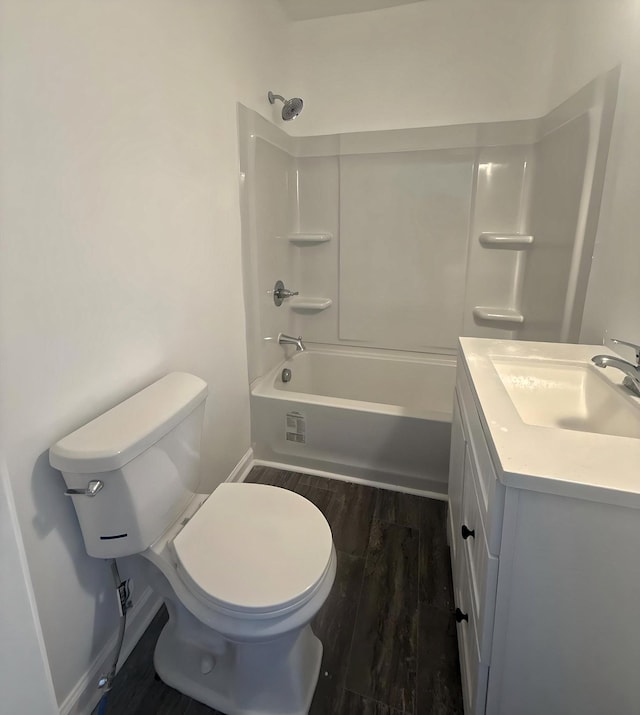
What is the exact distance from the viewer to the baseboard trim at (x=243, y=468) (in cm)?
199

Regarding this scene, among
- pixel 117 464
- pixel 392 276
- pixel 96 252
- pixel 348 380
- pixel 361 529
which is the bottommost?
pixel 361 529

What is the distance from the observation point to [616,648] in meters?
0.71

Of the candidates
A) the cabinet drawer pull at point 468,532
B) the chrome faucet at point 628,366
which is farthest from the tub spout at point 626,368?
the cabinet drawer pull at point 468,532

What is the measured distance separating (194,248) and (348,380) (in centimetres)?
146

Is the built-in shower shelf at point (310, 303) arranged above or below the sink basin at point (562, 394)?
above

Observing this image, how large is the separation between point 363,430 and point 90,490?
129 centimetres

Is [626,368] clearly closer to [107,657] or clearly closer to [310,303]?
[107,657]

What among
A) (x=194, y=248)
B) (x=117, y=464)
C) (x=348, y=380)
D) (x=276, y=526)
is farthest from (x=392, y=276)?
(x=117, y=464)

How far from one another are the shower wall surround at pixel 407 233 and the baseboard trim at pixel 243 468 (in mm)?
444

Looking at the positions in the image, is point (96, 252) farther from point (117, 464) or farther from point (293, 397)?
point (293, 397)

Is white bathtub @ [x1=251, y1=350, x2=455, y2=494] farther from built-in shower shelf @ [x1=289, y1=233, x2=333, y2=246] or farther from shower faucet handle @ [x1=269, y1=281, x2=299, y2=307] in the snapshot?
built-in shower shelf @ [x1=289, y1=233, x2=333, y2=246]

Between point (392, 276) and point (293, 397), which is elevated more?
point (392, 276)

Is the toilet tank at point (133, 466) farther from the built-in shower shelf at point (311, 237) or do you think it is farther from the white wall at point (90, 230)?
the built-in shower shelf at point (311, 237)

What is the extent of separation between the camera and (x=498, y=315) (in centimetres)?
236
